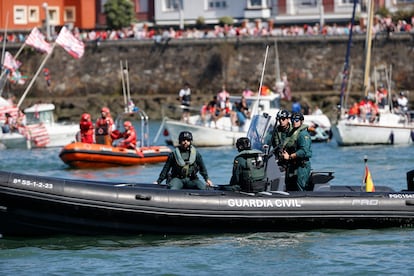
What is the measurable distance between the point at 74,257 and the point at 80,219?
687mm

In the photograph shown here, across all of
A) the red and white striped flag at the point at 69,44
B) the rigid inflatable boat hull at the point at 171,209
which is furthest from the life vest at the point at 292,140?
the red and white striped flag at the point at 69,44

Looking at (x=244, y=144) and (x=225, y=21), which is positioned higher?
(x=225, y=21)

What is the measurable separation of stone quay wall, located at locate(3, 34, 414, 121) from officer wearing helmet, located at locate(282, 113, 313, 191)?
3146 centimetres

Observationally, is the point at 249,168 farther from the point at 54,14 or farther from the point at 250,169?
the point at 54,14

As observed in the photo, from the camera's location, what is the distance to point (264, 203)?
1738 cm

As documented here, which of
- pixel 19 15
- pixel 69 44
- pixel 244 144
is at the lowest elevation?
pixel 244 144

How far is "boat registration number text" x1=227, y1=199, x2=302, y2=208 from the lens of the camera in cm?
1730

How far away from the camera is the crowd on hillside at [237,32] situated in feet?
172

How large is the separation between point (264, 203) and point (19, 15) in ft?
150

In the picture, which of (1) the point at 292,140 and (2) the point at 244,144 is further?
(1) the point at 292,140

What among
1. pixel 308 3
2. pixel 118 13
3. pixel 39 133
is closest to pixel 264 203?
pixel 39 133

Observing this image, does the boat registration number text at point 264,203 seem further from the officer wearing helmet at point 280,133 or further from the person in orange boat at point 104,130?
the person in orange boat at point 104,130

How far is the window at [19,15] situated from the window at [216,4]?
9.10 meters

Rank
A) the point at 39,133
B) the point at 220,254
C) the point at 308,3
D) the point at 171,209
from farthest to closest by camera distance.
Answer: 1. the point at 308,3
2. the point at 39,133
3. the point at 171,209
4. the point at 220,254
